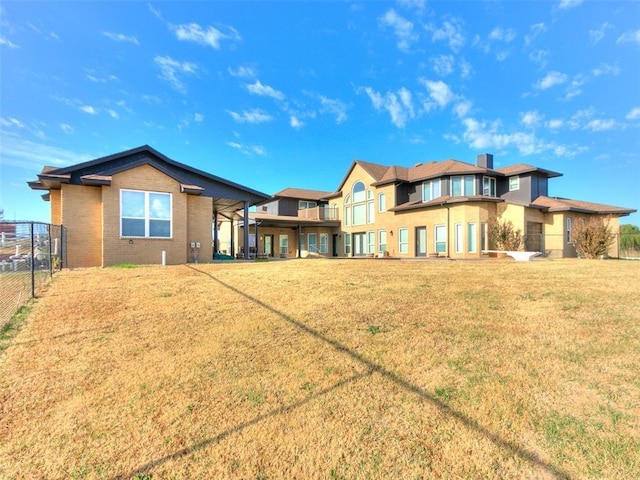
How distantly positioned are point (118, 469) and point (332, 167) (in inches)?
1535

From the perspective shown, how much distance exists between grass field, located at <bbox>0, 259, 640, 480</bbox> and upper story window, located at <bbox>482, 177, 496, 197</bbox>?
56.7 feet

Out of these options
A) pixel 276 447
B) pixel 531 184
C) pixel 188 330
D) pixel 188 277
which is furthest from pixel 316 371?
pixel 531 184

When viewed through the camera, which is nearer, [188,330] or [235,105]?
[188,330]

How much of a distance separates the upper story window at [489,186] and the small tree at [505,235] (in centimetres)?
299

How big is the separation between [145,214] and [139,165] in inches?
77.7

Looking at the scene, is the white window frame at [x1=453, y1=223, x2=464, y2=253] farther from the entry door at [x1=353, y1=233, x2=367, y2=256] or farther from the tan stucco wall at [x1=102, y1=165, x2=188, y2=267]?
the tan stucco wall at [x1=102, y1=165, x2=188, y2=267]

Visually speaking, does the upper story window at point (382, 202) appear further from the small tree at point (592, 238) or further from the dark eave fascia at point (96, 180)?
the dark eave fascia at point (96, 180)

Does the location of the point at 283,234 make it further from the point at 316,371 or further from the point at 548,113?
the point at 316,371

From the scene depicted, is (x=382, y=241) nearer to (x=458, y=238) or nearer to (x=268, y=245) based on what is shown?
(x=458, y=238)

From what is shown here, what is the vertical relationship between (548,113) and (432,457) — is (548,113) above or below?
above

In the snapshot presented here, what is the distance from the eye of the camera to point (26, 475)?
90.4 inches

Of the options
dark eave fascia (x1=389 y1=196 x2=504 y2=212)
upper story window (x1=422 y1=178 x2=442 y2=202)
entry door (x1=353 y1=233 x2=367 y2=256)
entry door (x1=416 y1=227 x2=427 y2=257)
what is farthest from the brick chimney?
entry door (x1=353 y1=233 x2=367 y2=256)

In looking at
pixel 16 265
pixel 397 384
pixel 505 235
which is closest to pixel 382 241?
pixel 505 235

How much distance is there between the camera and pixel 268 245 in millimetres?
29516
